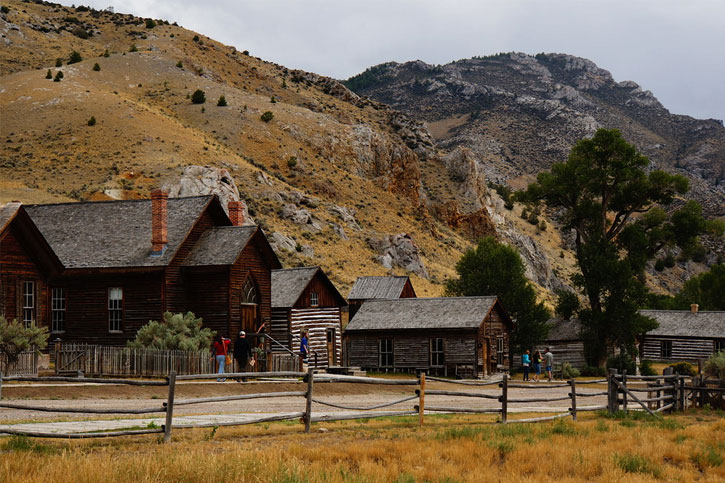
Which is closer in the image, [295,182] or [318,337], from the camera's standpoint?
[318,337]

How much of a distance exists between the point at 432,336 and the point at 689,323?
2904 cm

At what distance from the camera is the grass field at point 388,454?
31.2 ft

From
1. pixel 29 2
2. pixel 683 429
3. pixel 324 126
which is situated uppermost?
pixel 29 2

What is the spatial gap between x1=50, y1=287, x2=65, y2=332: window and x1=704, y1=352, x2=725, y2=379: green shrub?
2974 centimetres

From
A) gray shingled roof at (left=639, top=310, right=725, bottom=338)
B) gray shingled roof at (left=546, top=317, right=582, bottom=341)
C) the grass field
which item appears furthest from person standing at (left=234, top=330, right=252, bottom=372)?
gray shingled roof at (left=639, top=310, right=725, bottom=338)

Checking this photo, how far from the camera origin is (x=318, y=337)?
48062 mm

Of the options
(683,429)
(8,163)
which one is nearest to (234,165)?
(8,163)

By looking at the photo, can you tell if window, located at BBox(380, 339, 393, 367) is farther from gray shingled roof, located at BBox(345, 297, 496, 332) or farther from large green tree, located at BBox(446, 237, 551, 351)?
large green tree, located at BBox(446, 237, 551, 351)

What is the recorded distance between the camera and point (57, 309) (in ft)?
126

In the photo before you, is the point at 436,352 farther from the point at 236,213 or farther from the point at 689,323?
the point at 689,323

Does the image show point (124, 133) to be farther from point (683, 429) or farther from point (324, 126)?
point (683, 429)

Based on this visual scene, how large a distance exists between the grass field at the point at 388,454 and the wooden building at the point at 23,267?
19.2m

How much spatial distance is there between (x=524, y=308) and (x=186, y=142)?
51.6m

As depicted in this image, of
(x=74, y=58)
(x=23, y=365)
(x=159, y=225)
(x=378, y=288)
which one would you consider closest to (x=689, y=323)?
(x=378, y=288)
